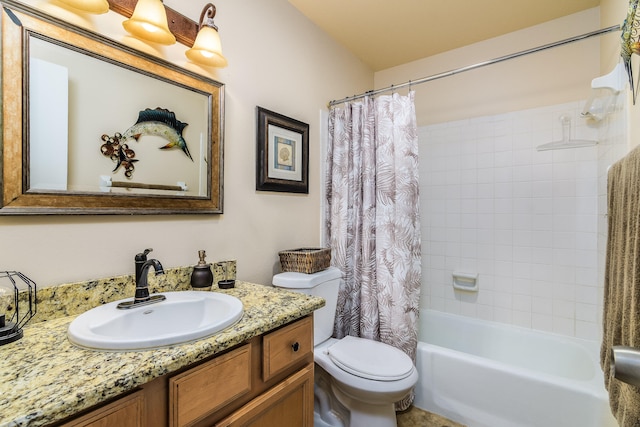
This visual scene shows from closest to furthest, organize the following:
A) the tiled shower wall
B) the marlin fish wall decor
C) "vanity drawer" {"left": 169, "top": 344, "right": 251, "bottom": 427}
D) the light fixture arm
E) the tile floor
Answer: "vanity drawer" {"left": 169, "top": 344, "right": 251, "bottom": 427}, the marlin fish wall decor, the light fixture arm, the tile floor, the tiled shower wall

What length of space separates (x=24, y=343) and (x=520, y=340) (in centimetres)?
266

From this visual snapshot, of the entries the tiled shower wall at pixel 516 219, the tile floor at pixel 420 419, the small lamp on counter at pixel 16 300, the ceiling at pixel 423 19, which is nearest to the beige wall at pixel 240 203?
the small lamp on counter at pixel 16 300

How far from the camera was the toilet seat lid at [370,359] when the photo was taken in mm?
1446

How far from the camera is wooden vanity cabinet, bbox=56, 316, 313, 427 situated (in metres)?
0.66

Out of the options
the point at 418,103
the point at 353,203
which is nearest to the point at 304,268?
the point at 353,203

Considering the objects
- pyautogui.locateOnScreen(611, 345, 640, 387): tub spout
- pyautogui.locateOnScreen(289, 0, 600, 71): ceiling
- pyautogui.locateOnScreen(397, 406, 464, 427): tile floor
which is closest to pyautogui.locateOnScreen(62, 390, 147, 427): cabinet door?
pyautogui.locateOnScreen(611, 345, 640, 387): tub spout

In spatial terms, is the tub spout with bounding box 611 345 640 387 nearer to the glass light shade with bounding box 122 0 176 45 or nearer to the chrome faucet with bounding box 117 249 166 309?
the chrome faucet with bounding box 117 249 166 309

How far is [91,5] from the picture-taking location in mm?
995

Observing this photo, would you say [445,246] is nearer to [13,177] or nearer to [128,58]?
[128,58]

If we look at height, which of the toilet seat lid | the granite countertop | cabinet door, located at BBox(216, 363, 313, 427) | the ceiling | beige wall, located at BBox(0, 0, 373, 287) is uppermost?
the ceiling

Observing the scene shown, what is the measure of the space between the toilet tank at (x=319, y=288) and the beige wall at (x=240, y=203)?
19cm

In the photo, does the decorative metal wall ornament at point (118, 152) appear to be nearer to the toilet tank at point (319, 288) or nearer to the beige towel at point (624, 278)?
the toilet tank at point (319, 288)

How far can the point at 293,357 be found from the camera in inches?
41.2

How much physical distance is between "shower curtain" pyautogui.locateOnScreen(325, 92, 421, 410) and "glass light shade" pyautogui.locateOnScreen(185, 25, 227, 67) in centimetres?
99
